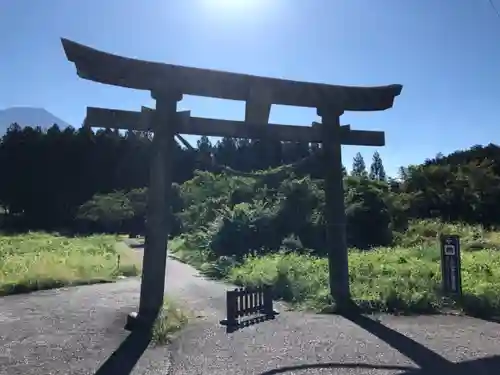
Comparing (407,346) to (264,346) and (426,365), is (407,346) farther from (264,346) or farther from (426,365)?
(264,346)

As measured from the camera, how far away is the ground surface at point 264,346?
551 centimetres

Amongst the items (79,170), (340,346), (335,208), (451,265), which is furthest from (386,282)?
(79,170)

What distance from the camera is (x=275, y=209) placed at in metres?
22.5

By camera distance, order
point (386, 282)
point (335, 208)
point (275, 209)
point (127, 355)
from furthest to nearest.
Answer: point (275, 209) < point (386, 282) < point (335, 208) < point (127, 355)

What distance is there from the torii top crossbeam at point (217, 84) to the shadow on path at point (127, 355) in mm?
3599

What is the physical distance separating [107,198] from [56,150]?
39.7 ft

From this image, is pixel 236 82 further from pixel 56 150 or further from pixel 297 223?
pixel 56 150

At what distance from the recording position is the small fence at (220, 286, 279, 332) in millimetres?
7848

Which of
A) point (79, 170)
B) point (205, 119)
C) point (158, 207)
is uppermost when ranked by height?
point (79, 170)

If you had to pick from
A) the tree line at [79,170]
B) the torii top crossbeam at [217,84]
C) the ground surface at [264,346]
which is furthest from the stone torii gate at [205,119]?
the tree line at [79,170]

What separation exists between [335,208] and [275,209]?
44.5 feet

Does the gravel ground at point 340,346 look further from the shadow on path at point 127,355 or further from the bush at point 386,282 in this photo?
the bush at point 386,282

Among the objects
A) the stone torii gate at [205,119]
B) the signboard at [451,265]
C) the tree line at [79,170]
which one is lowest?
the signboard at [451,265]

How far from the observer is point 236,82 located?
26.1 feet
